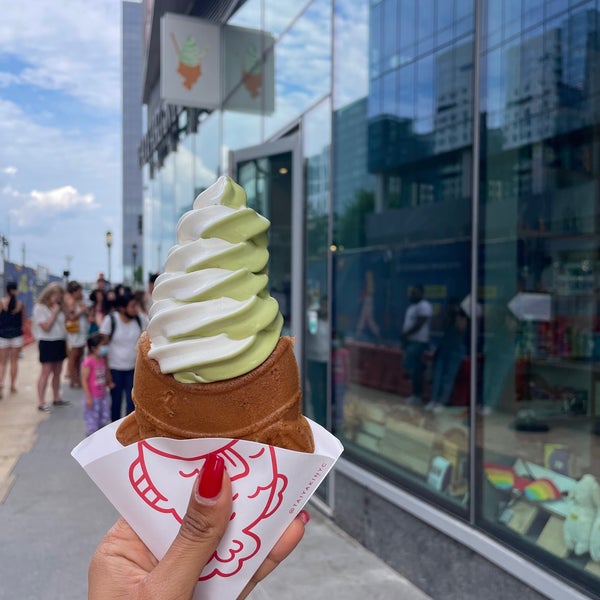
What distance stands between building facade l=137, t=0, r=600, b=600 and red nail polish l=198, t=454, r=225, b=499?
2547mm

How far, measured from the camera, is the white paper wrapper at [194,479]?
183cm

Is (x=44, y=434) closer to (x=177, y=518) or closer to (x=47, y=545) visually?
(x=47, y=545)

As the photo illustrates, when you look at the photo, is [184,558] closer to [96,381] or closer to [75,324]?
[96,381]

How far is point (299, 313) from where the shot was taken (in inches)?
255

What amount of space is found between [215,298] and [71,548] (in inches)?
157

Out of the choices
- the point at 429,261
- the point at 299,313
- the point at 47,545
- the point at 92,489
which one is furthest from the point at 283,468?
the point at 92,489

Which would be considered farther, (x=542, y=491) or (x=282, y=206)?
(x=282, y=206)

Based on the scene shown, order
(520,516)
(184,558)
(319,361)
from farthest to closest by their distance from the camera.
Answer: (319,361), (520,516), (184,558)

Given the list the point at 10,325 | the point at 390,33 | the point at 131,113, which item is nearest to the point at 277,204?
the point at 390,33

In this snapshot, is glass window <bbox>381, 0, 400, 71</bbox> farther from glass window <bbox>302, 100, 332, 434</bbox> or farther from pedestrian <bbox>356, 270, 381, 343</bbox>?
pedestrian <bbox>356, 270, 381, 343</bbox>

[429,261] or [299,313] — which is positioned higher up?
[429,261]

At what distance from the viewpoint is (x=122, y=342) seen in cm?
733

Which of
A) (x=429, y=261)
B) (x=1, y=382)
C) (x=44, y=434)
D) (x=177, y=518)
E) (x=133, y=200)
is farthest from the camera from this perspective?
(x=133, y=200)

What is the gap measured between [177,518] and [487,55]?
12.4ft
